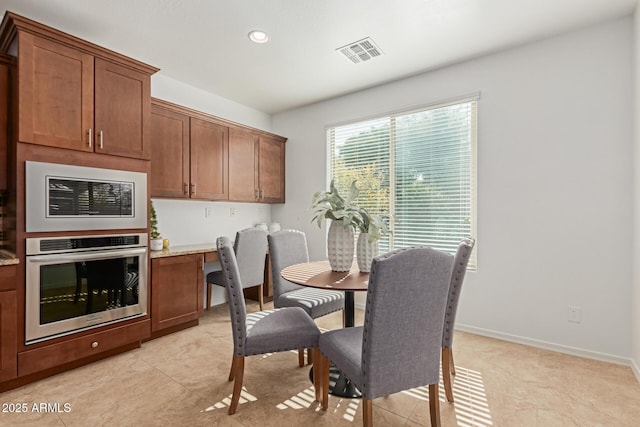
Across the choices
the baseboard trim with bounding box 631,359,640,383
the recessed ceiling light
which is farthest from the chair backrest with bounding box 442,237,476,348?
the recessed ceiling light

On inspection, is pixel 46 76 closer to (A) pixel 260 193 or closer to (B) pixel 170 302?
(B) pixel 170 302

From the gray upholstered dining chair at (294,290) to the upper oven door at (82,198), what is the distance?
1.19 metres

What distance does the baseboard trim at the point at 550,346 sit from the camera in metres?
2.53

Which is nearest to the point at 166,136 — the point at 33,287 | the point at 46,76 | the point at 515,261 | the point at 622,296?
the point at 46,76

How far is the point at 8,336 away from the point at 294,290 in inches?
76.6

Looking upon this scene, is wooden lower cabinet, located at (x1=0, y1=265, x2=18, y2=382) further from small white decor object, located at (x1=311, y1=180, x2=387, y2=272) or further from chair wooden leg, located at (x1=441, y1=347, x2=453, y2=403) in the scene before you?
chair wooden leg, located at (x1=441, y1=347, x2=453, y2=403)

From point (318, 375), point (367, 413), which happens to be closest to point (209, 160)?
point (318, 375)

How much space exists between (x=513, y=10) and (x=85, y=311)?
398 centimetres

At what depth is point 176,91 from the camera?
370cm

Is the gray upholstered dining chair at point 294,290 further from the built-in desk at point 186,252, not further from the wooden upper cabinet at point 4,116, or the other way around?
the wooden upper cabinet at point 4,116

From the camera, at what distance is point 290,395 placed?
2064 millimetres

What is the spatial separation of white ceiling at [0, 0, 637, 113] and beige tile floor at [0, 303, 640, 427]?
8.86 feet

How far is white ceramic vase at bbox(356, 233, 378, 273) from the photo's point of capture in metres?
2.26

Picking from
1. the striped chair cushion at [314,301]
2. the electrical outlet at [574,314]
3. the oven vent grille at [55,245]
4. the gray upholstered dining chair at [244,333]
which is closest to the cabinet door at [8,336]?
the oven vent grille at [55,245]
